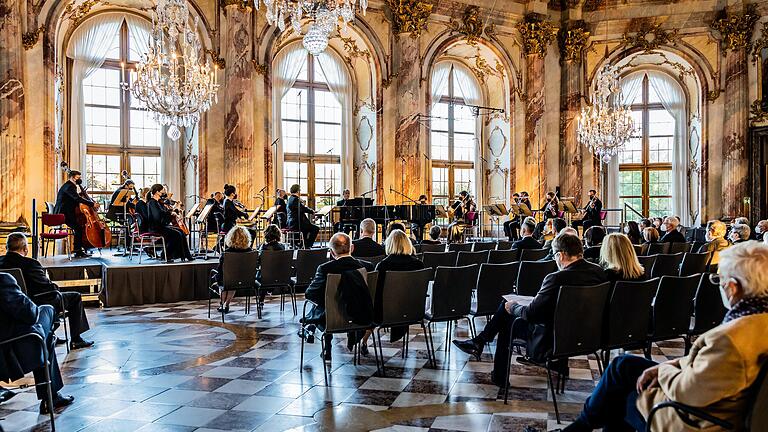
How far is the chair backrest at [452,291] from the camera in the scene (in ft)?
17.3

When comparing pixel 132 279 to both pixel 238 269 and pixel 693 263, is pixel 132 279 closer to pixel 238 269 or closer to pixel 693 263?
pixel 238 269

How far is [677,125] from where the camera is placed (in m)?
19.2

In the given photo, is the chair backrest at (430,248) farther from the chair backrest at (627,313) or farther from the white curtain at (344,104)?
the white curtain at (344,104)

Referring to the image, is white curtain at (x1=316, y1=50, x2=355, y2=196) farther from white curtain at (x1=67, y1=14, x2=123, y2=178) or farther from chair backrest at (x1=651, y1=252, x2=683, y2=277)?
chair backrest at (x1=651, y1=252, x2=683, y2=277)

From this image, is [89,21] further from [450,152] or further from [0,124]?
[450,152]

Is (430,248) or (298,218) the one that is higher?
(298,218)

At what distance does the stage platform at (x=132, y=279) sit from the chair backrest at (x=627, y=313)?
641 centimetres

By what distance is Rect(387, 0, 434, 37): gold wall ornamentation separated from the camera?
15.0 m

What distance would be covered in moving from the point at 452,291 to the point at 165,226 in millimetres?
5705

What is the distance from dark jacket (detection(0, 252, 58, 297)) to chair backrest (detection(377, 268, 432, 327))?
9.11 ft

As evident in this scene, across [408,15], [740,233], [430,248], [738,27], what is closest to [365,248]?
[430,248]

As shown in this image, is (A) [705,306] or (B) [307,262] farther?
(B) [307,262]

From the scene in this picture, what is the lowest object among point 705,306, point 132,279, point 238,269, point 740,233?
point 132,279

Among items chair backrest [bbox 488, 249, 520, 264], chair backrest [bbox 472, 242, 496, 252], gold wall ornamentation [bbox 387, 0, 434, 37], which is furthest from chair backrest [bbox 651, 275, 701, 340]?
gold wall ornamentation [bbox 387, 0, 434, 37]
